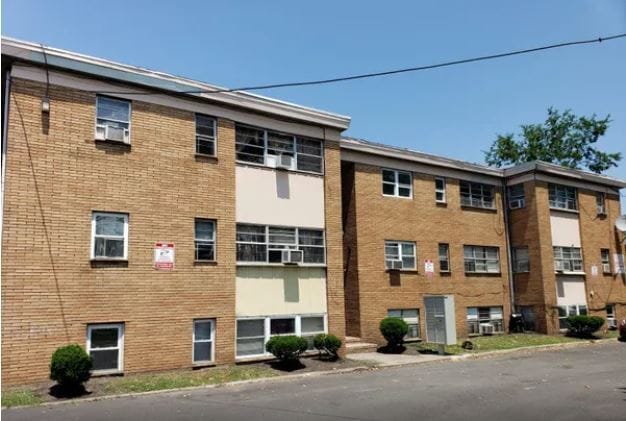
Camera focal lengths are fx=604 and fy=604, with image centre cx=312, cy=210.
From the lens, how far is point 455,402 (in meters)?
11.2

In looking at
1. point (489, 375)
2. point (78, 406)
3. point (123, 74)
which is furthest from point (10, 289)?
point (489, 375)

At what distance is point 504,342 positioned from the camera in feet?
76.2

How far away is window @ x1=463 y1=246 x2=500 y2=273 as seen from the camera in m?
25.7

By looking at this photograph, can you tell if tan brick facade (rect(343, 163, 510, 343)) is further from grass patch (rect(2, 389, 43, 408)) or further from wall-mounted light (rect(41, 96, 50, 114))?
grass patch (rect(2, 389, 43, 408))

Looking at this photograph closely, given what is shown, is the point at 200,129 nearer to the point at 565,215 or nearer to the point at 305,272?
the point at 305,272

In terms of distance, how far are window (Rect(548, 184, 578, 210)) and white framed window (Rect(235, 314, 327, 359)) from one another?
14.6m

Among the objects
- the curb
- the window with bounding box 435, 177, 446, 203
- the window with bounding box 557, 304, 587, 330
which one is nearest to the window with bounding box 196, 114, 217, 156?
the curb

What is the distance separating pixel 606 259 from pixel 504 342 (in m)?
9.84

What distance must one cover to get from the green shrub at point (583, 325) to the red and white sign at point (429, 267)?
6804 mm

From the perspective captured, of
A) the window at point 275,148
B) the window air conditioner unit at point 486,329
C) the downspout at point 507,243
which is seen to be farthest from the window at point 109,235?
the downspout at point 507,243

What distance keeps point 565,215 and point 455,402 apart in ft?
63.8

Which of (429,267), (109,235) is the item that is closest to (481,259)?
(429,267)

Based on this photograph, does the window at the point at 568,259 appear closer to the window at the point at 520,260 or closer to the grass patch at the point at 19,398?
the window at the point at 520,260

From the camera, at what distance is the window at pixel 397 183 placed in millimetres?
23516
